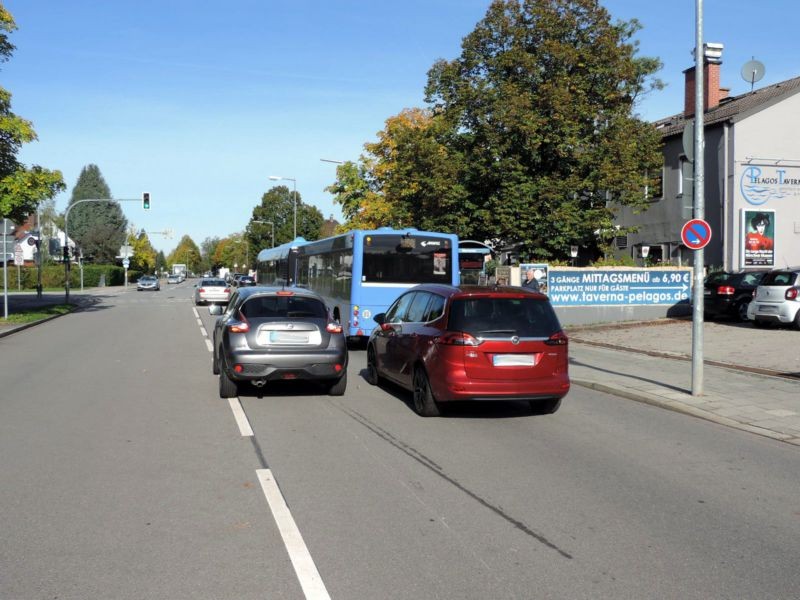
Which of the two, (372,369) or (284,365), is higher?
(284,365)

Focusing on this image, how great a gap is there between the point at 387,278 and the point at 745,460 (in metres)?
11.3

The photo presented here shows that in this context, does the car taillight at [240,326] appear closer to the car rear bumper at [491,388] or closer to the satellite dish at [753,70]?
the car rear bumper at [491,388]

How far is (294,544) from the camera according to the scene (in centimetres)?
481

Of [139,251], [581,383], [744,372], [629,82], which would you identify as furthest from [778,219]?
[139,251]

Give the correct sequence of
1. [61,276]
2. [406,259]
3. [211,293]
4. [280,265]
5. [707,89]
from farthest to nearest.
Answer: [61,276]
[211,293]
[707,89]
[280,265]
[406,259]

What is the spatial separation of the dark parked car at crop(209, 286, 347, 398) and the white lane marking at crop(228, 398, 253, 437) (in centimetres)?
25

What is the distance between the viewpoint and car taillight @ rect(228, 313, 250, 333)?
1028 cm

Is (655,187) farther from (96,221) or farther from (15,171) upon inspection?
(96,221)

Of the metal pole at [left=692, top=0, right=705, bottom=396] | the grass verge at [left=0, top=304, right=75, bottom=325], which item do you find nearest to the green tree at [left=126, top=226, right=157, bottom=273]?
the grass verge at [left=0, top=304, right=75, bottom=325]

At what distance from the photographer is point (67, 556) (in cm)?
460

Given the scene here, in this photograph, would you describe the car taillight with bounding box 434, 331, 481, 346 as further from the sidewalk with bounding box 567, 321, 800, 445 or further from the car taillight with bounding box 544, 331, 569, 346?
the sidewalk with bounding box 567, 321, 800, 445

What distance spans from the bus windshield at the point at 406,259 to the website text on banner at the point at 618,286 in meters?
6.26

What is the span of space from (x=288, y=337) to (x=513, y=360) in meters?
3.12

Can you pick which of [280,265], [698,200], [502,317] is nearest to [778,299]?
[698,200]
